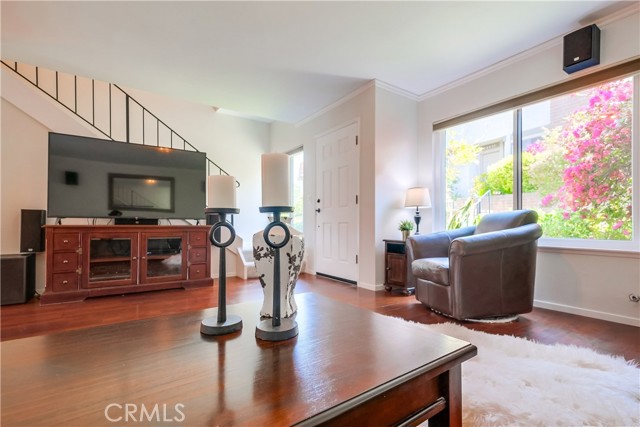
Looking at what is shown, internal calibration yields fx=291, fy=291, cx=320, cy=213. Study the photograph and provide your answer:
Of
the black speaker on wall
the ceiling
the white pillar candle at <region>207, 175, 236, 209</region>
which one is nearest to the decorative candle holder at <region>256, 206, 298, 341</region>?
the white pillar candle at <region>207, 175, 236, 209</region>

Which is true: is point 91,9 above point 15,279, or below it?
above

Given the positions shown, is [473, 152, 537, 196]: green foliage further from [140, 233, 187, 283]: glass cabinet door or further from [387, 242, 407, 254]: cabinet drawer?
[140, 233, 187, 283]: glass cabinet door

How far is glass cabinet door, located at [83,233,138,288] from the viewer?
3.03 meters

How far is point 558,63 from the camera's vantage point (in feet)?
8.41

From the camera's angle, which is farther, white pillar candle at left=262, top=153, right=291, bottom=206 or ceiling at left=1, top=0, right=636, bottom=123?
ceiling at left=1, top=0, right=636, bottom=123

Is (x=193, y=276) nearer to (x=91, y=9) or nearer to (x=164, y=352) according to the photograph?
(x=91, y=9)

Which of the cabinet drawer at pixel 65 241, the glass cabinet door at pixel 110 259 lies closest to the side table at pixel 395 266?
the glass cabinet door at pixel 110 259

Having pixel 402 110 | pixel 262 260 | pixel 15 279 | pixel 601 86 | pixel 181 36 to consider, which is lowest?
pixel 15 279

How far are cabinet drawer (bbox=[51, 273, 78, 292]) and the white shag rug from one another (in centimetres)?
352

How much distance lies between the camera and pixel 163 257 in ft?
11.3

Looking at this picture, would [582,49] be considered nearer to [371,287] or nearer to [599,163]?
[599,163]

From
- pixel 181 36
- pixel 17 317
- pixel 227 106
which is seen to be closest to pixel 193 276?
pixel 17 317

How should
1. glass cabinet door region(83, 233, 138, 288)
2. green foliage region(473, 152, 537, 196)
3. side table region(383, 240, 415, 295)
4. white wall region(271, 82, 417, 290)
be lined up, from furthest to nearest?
white wall region(271, 82, 417, 290) < side table region(383, 240, 415, 295) < glass cabinet door region(83, 233, 138, 288) < green foliage region(473, 152, 537, 196)

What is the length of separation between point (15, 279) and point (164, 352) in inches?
128
